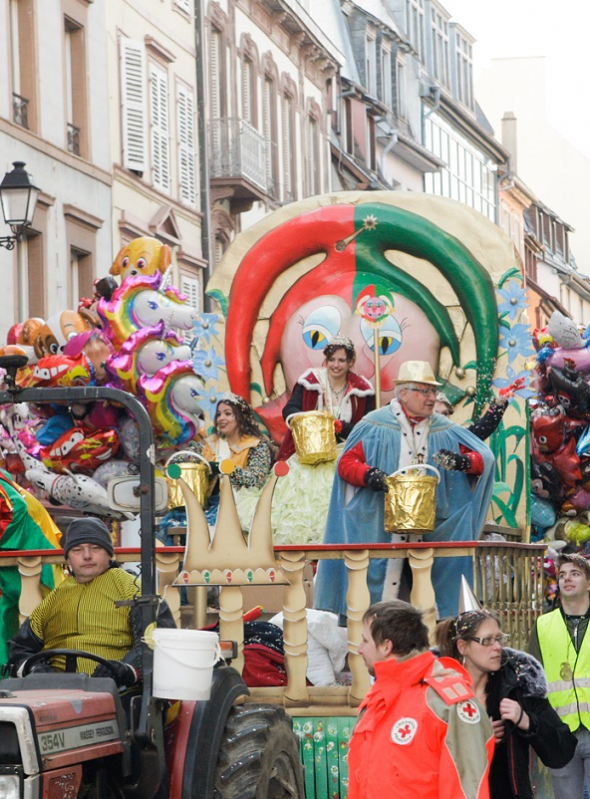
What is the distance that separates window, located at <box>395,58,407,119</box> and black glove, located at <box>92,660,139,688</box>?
37657 millimetres

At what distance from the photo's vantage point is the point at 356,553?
9273mm

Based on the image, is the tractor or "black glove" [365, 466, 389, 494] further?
"black glove" [365, 466, 389, 494]

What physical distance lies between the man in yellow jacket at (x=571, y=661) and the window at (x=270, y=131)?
22.3 m

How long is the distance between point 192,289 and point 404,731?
69.7 feet

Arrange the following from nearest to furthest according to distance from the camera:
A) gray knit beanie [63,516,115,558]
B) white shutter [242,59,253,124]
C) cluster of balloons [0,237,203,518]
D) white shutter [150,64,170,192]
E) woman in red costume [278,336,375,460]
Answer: gray knit beanie [63,516,115,558], woman in red costume [278,336,375,460], cluster of balloons [0,237,203,518], white shutter [150,64,170,192], white shutter [242,59,253,124]

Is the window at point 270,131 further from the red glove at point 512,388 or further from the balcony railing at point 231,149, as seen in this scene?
the red glove at point 512,388

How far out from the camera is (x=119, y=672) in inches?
281

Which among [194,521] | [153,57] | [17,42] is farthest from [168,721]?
[153,57]

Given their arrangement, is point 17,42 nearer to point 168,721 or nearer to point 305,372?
point 305,372

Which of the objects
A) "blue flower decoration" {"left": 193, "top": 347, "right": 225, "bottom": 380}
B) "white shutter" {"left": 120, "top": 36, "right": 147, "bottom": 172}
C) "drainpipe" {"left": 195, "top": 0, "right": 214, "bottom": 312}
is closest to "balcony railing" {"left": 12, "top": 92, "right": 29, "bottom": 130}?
"white shutter" {"left": 120, "top": 36, "right": 147, "bottom": 172}

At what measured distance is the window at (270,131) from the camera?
31000 mm

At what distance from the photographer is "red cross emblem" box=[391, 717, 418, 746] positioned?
6.06 metres

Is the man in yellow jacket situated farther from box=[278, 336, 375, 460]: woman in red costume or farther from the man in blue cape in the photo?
box=[278, 336, 375, 460]: woman in red costume

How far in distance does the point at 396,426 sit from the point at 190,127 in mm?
16639
